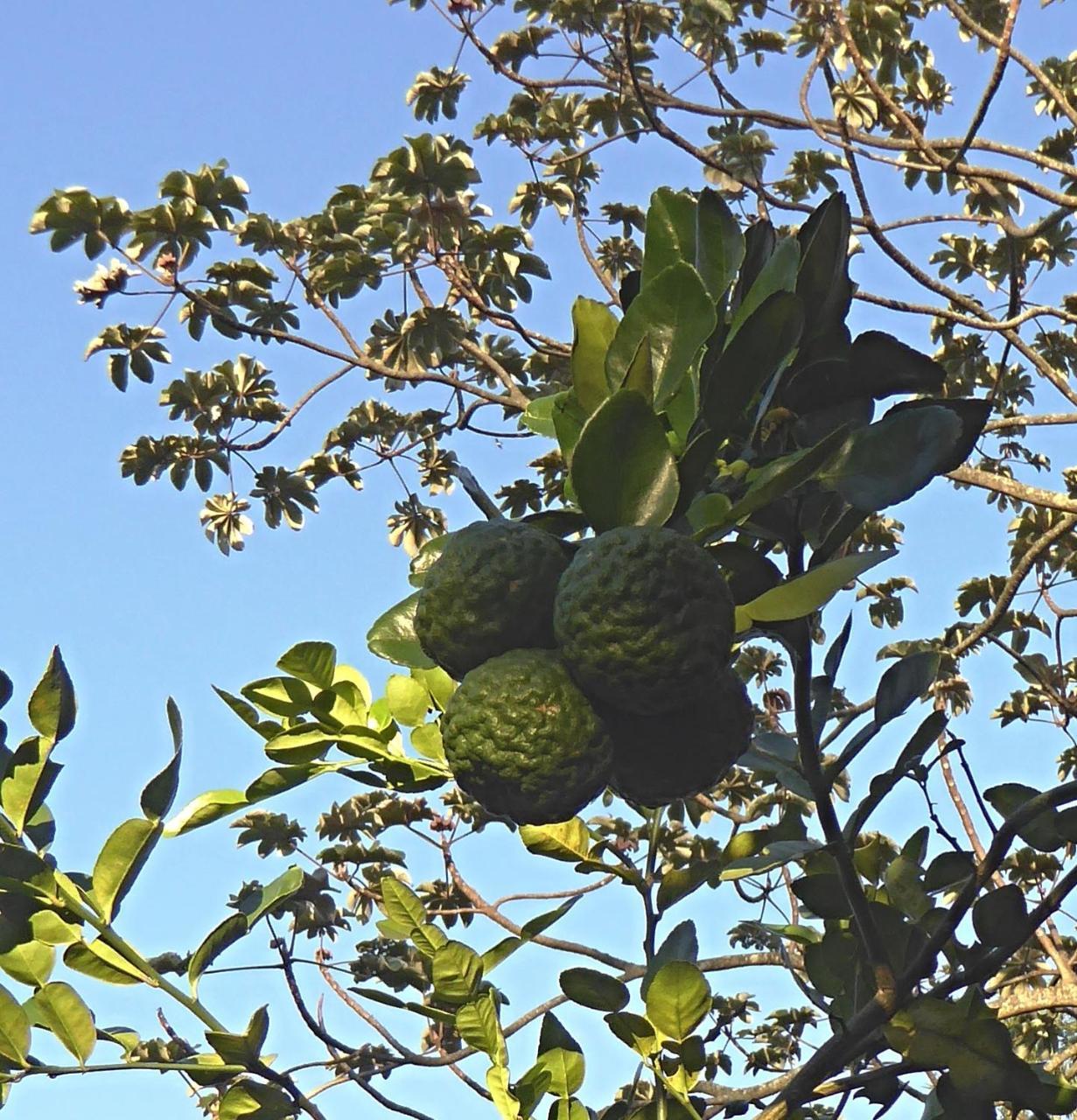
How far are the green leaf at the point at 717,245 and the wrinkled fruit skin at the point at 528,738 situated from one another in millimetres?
405

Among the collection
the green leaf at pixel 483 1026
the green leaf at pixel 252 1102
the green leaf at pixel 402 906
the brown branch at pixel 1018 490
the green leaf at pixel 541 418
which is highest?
the brown branch at pixel 1018 490

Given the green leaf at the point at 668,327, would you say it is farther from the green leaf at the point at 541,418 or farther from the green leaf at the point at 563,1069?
the green leaf at the point at 563,1069

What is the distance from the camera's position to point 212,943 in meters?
1.38

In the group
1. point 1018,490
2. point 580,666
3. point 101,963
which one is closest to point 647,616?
point 580,666

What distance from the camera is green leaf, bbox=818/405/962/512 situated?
1133 mm

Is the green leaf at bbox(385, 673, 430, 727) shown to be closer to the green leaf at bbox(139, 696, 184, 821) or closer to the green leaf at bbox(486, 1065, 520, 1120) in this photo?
the green leaf at bbox(139, 696, 184, 821)

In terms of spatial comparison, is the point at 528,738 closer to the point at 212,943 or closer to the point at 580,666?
the point at 580,666

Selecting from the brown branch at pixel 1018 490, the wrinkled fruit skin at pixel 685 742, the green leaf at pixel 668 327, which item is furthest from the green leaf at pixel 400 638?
the brown branch at pixel 1018 490

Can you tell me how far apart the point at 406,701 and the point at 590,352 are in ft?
1.34

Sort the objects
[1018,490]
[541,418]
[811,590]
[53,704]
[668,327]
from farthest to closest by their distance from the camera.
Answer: [1018,490] → [541,418] → [53,704] → [668,327] → [811,590]

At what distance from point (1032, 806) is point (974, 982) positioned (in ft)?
0.89

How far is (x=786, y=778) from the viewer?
142 centimetres

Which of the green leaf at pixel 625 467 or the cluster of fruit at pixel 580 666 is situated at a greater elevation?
the green leaf at pixel 625 467

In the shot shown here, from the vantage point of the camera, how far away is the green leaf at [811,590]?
110cm
